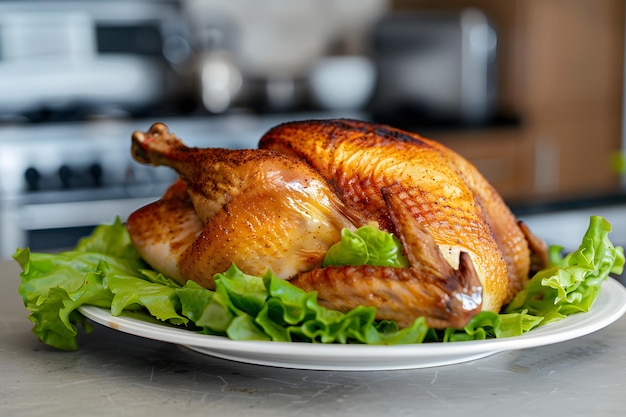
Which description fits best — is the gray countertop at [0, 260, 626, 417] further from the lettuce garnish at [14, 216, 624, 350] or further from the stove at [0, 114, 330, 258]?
the stove at [0, 114, 330, 258]

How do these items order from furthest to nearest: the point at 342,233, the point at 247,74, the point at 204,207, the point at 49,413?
the point at 247,74 → the point at 204,207 → the point at 342,233 → the point at 49,413

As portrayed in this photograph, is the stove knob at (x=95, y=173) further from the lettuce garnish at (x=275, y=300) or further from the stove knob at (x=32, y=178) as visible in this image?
the lettuce garnish at (x=275, y=300)

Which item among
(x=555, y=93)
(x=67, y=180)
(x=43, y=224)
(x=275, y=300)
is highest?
(x=275, y=300)

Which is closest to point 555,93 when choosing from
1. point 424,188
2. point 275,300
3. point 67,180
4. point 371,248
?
point 67,180

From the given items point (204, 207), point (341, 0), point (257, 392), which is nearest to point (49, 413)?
point (257, 392)

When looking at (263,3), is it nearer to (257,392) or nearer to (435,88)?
(435,88)

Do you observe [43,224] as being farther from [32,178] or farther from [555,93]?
[555,93]
